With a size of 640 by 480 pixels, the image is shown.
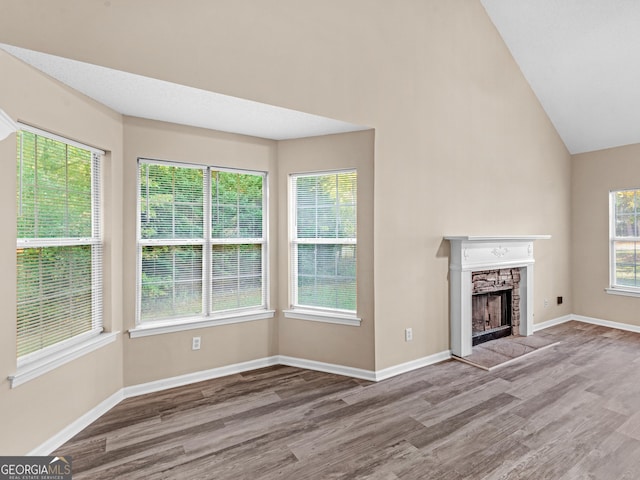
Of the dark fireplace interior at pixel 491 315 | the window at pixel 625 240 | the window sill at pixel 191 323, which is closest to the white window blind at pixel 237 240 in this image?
the window sill at pixel 191 323

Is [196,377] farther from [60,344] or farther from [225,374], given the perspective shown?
[60,344]

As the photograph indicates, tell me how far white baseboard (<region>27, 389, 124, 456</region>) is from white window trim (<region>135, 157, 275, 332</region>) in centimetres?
54

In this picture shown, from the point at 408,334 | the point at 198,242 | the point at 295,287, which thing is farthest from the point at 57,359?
the point at 408,334

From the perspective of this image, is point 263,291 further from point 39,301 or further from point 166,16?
point 166,16

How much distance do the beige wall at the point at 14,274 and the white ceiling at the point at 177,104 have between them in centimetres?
13

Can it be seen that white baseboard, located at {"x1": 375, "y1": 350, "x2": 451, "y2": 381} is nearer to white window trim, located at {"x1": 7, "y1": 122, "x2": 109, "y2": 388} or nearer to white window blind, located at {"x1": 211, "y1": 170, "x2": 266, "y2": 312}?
white window blind, located at {"x1": 211, "y1": 170, "x2": 266, "y2": 312}

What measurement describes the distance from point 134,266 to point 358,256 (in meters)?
2.11

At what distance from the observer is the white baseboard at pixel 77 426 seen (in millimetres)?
2277

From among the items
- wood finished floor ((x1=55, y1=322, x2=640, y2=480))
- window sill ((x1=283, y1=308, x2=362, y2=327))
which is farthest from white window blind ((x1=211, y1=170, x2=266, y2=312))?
wood finished floor ((x1=55, y1=322, x2=640, y2=480))

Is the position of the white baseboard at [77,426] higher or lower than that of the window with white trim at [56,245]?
lower

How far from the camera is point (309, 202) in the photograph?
3.80m

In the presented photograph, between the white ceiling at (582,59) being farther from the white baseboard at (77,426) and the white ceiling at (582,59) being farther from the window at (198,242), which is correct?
the white baseboard at (77,426)

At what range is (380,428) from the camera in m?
2.57

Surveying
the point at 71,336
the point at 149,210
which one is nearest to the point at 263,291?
the point at 149,210
